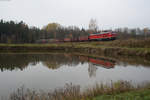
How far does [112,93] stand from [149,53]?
73.5 ft

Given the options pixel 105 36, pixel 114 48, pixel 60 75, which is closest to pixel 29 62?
pixel 60 75

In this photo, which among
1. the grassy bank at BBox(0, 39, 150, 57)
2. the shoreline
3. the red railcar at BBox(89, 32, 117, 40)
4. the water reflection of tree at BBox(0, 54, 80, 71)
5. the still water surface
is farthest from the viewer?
the red railcar at BBox(89, 32, 117, 40)

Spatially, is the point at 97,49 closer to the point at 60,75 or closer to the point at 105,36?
the point at 105,36

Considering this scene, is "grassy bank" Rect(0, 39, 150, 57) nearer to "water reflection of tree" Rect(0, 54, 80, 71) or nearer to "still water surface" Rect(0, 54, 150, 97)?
"still water surface" Rect(0, 54, 150, 97)

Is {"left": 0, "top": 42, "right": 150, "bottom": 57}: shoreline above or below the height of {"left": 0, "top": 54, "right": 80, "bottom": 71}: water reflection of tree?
above

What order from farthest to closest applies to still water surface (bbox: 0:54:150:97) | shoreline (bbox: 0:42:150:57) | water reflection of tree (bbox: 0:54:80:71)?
shoreline (bbox: 0:42:150:57)
water reflection of tree (bbox: 0:54:80:71)
still water surface (bbox: 0:54:150:97)

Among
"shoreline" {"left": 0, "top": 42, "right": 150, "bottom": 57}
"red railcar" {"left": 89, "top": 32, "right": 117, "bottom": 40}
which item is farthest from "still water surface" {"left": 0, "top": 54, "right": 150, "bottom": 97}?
"red railcar" {"left": 89, "top": 32, "right": 117, "bottom": 40}

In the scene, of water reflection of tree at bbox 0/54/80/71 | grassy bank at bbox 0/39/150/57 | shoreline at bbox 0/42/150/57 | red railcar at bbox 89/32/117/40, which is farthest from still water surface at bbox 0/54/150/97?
red railcar at bbox 89/32/117/40

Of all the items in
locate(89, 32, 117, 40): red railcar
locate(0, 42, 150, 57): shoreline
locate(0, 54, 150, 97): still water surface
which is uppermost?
locate(89, 32, 117, 40): red railcar

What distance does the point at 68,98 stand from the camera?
6363mm

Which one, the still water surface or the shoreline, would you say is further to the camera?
the shoreline

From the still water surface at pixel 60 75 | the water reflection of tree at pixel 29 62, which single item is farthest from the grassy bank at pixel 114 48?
the water reflection of tree at pixel 29 62

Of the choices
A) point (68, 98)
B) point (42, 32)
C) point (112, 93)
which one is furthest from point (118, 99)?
point (42, 32)

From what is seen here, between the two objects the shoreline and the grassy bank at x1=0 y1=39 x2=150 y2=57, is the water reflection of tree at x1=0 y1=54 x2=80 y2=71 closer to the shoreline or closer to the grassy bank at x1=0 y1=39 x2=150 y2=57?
the shoreline
